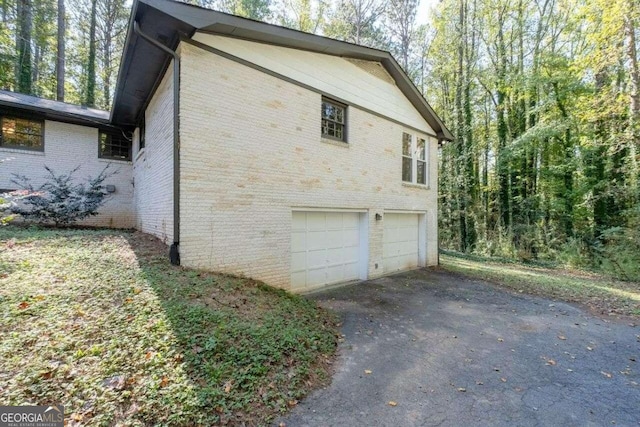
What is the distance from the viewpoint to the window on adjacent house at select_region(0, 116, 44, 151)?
999 cm

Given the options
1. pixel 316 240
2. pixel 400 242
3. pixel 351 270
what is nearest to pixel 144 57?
pixel 316 240

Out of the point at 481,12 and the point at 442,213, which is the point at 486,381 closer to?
the point at 442,213

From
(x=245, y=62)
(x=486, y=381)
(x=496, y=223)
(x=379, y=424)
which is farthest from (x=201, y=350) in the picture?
(x=496, y=223)

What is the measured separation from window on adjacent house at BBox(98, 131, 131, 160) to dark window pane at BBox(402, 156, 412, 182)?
10.6 meters

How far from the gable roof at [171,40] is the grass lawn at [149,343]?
13.5ft

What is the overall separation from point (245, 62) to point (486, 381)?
673 centimetres

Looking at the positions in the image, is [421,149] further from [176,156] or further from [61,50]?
[61,50]

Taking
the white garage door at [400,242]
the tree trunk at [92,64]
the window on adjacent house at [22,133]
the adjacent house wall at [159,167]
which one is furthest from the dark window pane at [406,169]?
the tree trunk at [92,64]

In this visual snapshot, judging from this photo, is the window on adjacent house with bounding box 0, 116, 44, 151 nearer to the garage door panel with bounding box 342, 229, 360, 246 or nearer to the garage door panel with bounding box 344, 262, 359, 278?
the garage door panel with bounding box 342, 229, 360, 246

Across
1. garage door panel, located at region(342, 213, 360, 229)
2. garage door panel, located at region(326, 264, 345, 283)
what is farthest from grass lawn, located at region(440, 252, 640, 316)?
garage door panel, located at region(326, 264, 345, 283)

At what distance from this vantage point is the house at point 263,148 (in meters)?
5.54

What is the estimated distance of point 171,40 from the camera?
5656 millimetres

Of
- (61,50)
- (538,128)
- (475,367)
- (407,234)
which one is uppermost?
(61,50)

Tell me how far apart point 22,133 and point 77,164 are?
1.75 metres
